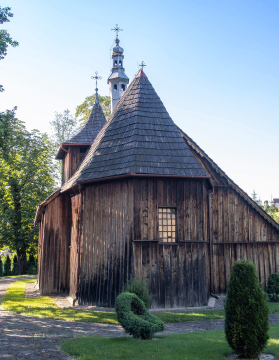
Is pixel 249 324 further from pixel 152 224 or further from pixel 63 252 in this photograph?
pixel 63 252

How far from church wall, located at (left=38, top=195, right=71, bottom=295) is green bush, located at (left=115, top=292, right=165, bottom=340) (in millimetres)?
9729

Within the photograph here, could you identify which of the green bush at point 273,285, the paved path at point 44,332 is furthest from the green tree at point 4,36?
the green bush at point 273,285

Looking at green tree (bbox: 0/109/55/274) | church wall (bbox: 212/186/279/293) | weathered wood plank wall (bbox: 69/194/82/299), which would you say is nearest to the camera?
weathered wood plank wall (bbox: 69/194/82/299)

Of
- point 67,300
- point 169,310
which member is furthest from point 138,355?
point 67,300

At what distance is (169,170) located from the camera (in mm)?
13719

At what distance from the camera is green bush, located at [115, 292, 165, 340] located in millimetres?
8477

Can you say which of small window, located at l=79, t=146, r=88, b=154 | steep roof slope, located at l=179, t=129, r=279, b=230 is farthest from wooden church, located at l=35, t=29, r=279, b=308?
small window, located at l=79, t=146, r=88, b=154

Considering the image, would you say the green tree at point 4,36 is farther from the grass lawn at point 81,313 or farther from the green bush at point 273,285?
the green bush at point 273,285

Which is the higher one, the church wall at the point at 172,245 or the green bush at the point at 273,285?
the church wall at the point at 172,245

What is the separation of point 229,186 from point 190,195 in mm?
4239

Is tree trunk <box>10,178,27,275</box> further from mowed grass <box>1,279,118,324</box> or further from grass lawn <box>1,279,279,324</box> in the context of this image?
grass lawn <box>1,279,279,324</box>

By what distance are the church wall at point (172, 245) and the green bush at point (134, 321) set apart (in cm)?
422

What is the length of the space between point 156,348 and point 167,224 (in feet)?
20.9

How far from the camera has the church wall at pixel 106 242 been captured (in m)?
13.4
